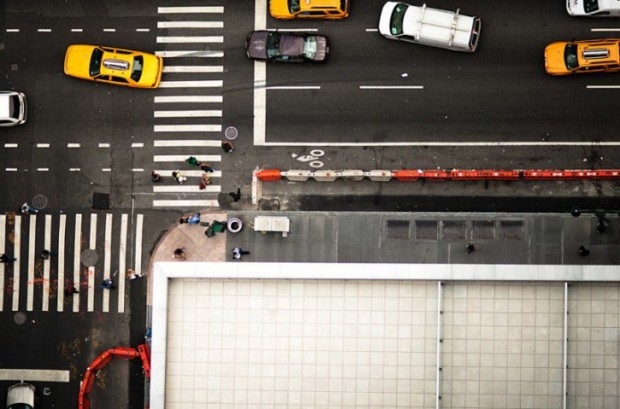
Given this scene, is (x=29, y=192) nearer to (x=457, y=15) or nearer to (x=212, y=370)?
(x=212, y=370)

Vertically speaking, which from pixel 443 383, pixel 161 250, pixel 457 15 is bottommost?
pixel 443 383

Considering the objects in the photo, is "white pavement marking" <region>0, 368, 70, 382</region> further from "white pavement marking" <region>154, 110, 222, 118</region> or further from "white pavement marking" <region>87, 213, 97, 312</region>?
"white pavement marking" <region>154, 110, 222, 118</region>

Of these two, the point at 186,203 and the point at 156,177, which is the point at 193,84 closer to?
the point at 156,177

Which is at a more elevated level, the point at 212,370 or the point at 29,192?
the point at 29,192

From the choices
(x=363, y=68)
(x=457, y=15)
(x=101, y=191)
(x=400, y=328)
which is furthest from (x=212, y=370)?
(x=457, y=15)

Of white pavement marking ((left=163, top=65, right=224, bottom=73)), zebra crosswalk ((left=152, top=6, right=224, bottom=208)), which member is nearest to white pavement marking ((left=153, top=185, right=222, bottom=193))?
zebra crosswalk ((left=152, top=6, right=224, bottom=208))
